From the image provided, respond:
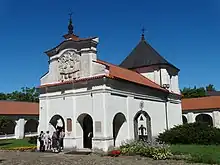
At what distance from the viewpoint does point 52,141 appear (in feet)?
64.3

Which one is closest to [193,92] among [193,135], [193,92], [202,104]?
[193,92]

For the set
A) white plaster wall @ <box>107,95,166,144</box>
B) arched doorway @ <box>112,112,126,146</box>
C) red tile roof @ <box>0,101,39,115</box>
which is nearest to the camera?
white plaster wall @ <box>107,95,166,144</box>

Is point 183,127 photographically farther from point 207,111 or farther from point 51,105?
point 207,111

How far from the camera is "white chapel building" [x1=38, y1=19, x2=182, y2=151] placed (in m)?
17.9

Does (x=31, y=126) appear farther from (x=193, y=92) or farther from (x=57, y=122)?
(x=193, y=92)

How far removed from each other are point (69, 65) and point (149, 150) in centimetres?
852

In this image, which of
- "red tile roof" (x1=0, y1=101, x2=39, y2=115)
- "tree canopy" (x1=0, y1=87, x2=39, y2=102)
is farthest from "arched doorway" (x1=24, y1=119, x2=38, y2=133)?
"tree canopy" (x1=0, y1=87, x2=39, y2=102)

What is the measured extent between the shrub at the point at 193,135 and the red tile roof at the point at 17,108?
24079 millimetres

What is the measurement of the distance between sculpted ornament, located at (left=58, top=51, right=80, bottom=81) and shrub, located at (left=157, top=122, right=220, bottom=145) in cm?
892

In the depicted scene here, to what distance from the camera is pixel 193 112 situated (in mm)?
43750

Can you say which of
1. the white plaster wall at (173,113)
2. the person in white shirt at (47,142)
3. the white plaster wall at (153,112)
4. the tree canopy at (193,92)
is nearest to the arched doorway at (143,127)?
the white plaster wall at (153,112)

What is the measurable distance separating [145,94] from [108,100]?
525cm

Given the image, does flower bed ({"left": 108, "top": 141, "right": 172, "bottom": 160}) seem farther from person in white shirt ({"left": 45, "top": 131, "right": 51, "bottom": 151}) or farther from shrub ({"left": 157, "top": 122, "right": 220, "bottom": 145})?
shrub ({"left": 157, "top": 122, "right": 220, "bottom": 145})

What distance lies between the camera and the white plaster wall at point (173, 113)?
2662 centimetres
